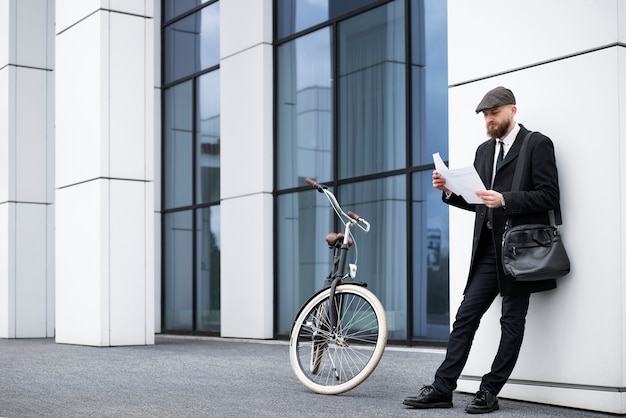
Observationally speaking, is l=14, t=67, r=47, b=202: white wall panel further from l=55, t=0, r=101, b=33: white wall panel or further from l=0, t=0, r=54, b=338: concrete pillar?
l=55, t=0, r=101, b=33: white wall panel

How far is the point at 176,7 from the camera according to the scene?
18047mm

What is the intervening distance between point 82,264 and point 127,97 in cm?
231

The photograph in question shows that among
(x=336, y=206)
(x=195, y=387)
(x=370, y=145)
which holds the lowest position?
(x=195, y=387)

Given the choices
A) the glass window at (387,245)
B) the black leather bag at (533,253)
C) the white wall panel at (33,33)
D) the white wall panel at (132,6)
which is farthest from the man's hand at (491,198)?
the white wall panel at (33,33)

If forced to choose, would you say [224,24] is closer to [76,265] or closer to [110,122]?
[110,122]

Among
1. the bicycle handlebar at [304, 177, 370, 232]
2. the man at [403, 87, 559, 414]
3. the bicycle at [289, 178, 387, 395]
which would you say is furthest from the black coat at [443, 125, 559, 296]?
the bicycle handlebar at [304, 177, 370, 232]

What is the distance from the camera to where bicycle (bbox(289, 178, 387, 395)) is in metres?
6.59

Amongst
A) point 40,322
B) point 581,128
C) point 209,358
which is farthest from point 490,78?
point 40,322

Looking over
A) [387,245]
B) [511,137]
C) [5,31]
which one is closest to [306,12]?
[387,245]

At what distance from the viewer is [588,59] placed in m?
5.83

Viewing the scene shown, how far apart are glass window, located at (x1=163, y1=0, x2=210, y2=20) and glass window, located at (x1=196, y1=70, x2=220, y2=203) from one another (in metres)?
1.46

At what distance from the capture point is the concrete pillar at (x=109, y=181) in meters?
11.9

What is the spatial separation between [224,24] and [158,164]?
3.86 metres

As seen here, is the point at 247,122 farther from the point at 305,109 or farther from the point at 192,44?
the point at 192,44
